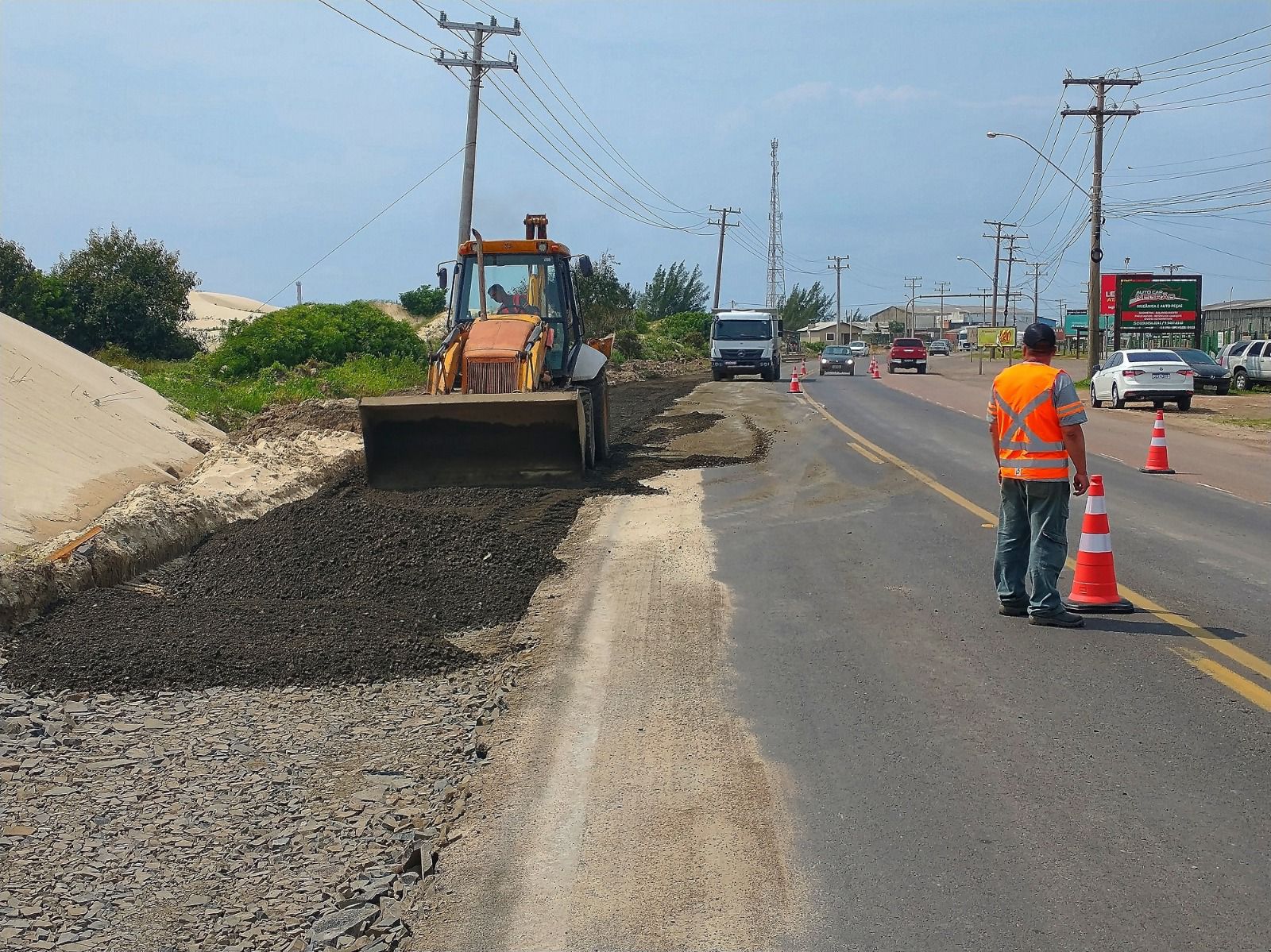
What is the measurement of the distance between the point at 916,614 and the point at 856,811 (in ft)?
11.4

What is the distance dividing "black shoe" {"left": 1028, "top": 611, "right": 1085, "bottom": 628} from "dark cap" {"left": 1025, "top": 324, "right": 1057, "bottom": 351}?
1694mm

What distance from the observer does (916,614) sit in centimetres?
818

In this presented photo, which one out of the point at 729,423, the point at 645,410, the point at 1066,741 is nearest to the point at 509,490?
the point at 1066,741

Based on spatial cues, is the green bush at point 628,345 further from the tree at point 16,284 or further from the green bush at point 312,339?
the tree at point 16,284

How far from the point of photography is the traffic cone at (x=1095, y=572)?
8.12 meters

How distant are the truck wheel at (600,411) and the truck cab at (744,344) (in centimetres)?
2765

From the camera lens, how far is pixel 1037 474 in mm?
7883

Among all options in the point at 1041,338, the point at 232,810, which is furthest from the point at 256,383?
the point at 232,810

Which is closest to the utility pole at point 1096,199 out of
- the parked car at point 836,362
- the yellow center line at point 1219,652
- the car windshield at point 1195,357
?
the car windshield at point 1195,357

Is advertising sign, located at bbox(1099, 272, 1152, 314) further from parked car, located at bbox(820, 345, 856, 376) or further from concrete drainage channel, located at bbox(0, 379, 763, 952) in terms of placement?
concrete drainage channel, located at bbox(0, 379, 763, 952)

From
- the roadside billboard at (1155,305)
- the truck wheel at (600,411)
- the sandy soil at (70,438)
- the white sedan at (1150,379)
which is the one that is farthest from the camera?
the roadside billboard at (1155,305)

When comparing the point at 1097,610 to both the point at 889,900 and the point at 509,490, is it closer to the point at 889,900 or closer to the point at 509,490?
the point at 889,900

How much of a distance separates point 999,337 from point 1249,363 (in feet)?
130

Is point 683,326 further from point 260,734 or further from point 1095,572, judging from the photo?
point 260,734
